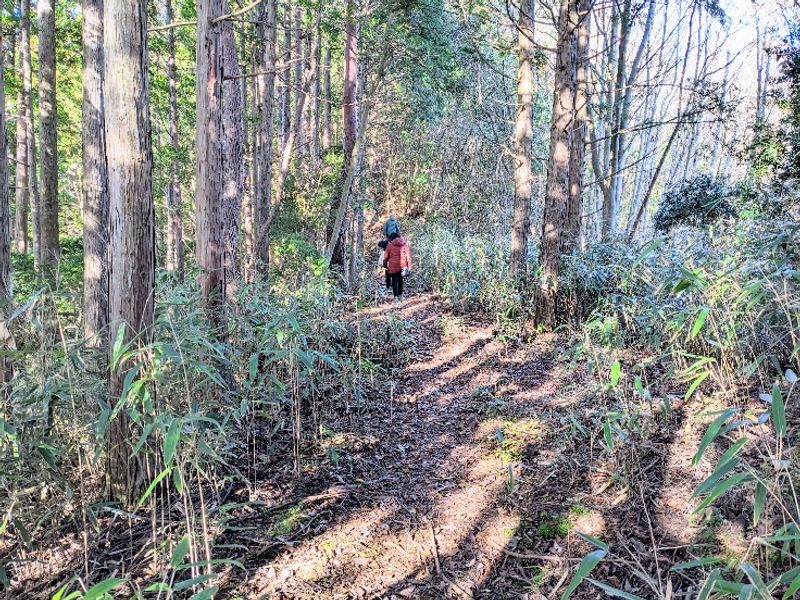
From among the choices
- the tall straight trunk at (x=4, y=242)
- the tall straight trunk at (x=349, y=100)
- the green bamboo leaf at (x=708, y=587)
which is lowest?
the green bamboo leaf at (x=708, y=587)

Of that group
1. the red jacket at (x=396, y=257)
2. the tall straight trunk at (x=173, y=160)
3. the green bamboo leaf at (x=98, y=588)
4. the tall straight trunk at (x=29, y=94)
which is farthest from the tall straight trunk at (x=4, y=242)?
the red jacket at (x=396, y=257)

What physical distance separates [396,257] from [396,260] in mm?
67

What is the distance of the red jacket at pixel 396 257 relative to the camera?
33.3 feet

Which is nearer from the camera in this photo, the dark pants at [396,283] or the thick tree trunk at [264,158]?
the thick tree trunk at [264,158]

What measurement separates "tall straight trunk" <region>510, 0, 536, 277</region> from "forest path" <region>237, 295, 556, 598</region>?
313cm

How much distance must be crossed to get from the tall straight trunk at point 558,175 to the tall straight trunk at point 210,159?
4.44 m

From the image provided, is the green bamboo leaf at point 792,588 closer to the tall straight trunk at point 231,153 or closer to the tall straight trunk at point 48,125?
the tall straight trunk at point 231,153

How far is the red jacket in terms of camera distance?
10164 mm

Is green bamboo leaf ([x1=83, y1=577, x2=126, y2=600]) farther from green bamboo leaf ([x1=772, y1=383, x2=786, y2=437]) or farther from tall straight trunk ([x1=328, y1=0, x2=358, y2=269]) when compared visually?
tall straight trunk ([x1=328, y1=0, x2=358, y2=269])

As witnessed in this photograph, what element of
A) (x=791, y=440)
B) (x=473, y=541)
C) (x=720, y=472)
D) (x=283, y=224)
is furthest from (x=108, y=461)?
(x=283, y=224)

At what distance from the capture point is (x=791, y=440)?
287 centimetres

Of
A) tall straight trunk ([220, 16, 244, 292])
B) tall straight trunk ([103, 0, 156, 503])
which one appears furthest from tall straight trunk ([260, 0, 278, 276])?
tall straight trunk ([103, 0, 156, 503])

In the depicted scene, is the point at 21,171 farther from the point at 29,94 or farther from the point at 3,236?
the point at 3,236

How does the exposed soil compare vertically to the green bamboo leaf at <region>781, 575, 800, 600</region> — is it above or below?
below
